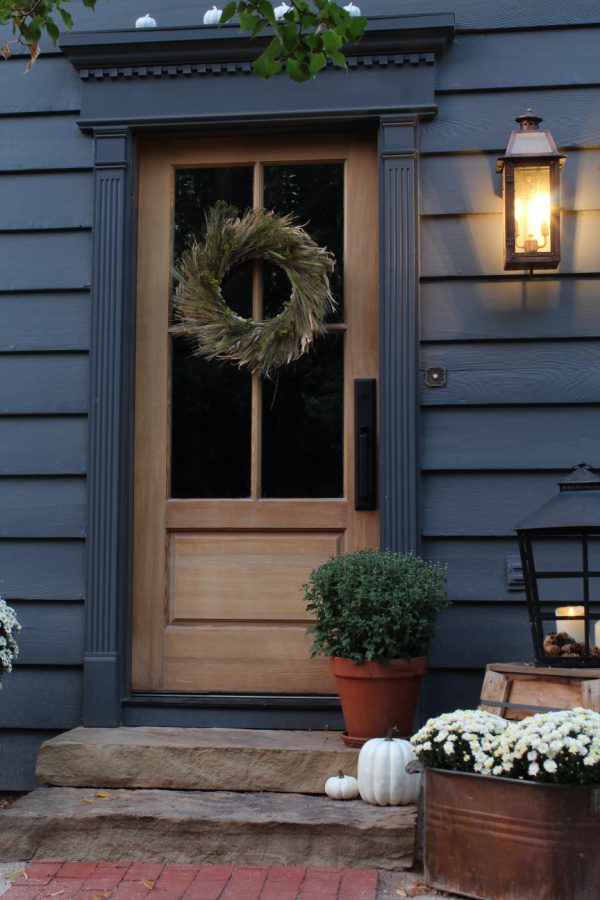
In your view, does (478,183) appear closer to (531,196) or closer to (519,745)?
(531,196)

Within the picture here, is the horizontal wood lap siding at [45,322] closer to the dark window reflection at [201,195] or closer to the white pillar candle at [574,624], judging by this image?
the dark window reflection at [201,195]

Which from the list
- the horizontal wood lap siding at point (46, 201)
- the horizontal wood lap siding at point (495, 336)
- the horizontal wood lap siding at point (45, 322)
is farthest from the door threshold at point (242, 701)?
the horizontal wood lap siding at point (46, 201)

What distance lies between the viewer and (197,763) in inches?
143

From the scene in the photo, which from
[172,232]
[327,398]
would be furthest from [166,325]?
[327,398]

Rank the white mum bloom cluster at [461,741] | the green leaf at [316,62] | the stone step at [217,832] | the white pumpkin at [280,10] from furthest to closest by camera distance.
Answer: the white pumpkin at [280,10], the stone step at [217,832], the green leaf at [316,62], the white mum bloom cluster at [461,741]

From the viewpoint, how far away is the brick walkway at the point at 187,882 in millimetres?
3008

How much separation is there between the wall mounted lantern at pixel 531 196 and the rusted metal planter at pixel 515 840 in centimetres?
192

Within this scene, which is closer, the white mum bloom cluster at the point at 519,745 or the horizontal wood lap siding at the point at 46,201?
the white mum bloom cluster at the point at 519,745

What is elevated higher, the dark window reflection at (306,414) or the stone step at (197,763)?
the dark window reflection at (306,414)

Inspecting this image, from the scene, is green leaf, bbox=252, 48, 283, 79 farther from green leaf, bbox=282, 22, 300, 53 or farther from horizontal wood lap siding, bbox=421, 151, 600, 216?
horizontal wood lap siding, bbox=421, 151, 600, 216

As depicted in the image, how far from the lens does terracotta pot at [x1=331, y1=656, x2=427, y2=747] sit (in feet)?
11.6

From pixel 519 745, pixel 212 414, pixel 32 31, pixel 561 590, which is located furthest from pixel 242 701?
pixel 32 31

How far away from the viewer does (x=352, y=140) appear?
4266 mm

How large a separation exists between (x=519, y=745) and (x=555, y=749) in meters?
0.11
